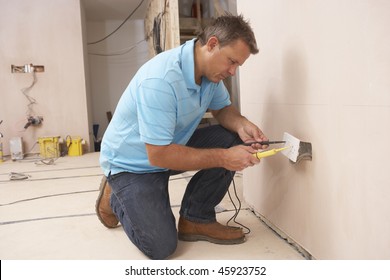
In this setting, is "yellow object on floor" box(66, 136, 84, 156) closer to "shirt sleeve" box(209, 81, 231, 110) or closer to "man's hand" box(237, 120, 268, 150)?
"shirt sleeve" box(209, 81, 231, 110)

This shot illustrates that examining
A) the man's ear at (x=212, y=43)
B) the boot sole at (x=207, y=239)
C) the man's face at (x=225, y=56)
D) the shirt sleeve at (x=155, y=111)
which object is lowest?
the boot sole at (x=207, y=239)

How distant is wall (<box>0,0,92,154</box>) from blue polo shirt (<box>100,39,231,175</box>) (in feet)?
11.3

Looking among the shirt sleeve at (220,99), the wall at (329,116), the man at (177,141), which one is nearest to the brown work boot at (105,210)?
the man at (177,141)

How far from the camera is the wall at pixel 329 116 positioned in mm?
915

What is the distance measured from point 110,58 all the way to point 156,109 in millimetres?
5392

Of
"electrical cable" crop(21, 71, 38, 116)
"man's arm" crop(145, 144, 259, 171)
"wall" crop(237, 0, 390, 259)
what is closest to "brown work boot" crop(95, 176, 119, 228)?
"man's arm" crop(145, 144, 259, 171)

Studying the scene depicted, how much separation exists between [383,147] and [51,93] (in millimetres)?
4497

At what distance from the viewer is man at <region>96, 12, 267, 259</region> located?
1.26m

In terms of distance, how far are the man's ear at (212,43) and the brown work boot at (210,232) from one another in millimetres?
753

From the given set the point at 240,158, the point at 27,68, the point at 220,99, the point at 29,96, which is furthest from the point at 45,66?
the point at 240,158

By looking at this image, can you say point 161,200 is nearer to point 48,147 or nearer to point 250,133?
point 250,133

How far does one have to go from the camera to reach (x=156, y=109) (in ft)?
4.09

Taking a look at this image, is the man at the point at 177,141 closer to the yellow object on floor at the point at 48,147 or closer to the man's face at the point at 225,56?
the man's face at the point at 225,56
